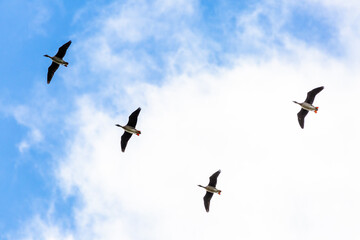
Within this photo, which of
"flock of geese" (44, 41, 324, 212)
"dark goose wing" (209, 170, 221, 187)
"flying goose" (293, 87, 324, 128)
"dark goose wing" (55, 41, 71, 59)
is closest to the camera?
"flock of geese" (44, 41, 324, 212)

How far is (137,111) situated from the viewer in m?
89.4

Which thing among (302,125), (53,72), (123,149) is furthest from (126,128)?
(302,125)

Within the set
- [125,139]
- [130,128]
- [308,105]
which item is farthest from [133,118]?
[308,105]

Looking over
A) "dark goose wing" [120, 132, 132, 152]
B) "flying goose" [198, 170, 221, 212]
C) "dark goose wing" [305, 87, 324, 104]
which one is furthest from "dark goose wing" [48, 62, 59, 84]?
"dark goose wing" [305, 87, 324, 104]

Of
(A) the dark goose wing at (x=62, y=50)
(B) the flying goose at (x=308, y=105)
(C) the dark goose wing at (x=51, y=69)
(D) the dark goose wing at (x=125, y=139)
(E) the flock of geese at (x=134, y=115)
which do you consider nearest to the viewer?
(E) the flock of geese at (x=134, y=115)

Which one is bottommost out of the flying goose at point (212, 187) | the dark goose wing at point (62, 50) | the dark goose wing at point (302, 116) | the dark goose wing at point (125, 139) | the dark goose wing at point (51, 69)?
the flying goose at point (212, 187)

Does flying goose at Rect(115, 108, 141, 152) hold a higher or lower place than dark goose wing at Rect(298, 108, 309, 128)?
lower

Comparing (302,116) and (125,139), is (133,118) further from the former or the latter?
(302,116)

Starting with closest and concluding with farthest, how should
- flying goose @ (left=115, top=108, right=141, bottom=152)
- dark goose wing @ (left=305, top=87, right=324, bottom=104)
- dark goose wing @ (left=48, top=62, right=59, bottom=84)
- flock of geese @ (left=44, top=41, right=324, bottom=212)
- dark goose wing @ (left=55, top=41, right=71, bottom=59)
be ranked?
flying goose @ (left=115, top=108, right=141, bottom=152) → flock of geese @ (left=44, top=41, right=324, bottom=212) → dark goose wing @ (left=55, top=41, right=71, bottom=59) → dark goose wing @ (left=305, top=87, right=324, bottom=104) → dark goose wing @ (left=48, top=62, right=59, bottom=84)

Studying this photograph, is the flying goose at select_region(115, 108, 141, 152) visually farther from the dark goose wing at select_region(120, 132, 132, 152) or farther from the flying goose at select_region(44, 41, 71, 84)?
the flying goose at select_region(44, 41, 71, 84)

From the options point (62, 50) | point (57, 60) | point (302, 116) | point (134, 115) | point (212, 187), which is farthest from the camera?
point (302, 116)

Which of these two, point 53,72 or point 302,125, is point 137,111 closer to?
point 53,72

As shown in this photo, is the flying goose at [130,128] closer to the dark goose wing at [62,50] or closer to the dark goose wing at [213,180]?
the dark goose wing at [213,180]

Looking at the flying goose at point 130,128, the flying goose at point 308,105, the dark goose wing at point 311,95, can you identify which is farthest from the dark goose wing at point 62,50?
the dark goose wing at point 311,95
